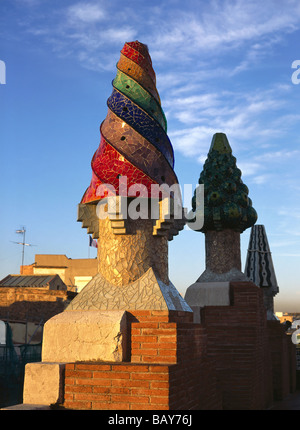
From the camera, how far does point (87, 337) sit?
5020 mm

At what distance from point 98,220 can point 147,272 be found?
109cm

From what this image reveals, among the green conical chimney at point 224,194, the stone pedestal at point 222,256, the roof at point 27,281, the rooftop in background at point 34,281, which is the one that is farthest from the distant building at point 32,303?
the green conical chimney at point 224,194

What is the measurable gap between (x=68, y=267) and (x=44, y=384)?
40.6 m

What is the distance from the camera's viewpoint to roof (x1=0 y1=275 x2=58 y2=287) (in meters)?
29.6

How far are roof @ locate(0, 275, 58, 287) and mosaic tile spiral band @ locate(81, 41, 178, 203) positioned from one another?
24448 millimetres

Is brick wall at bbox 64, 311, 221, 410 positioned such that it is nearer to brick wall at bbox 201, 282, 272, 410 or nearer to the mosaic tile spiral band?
the mosaic tile spiral band

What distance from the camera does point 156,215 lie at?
5.84 metres

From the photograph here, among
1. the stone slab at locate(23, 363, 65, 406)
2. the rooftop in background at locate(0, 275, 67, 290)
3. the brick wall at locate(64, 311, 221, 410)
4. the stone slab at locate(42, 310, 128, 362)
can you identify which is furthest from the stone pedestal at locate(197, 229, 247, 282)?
the rooftop in background at locate(0, 275, 67, 290)

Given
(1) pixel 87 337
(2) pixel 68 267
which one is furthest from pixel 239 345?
(2) pixel 68 267

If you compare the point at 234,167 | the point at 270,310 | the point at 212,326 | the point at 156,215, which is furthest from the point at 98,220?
the point at 270,310

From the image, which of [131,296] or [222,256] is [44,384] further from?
[222,256]

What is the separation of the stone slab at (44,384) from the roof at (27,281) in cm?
2527

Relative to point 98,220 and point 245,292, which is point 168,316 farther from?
point 245,292

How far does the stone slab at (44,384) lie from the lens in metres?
4.55
